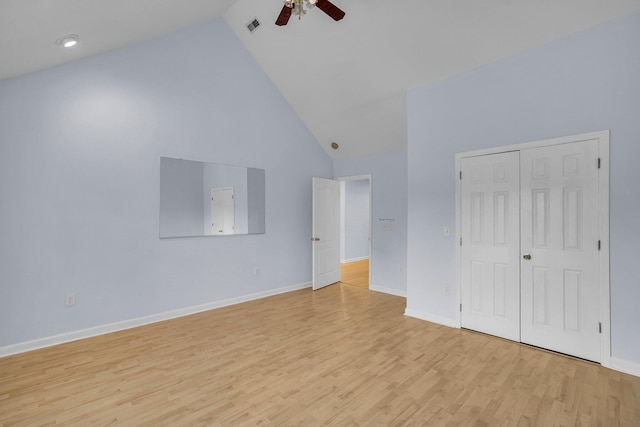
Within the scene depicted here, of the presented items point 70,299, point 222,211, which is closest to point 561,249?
point 222,211

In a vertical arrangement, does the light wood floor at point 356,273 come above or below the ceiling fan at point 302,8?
below

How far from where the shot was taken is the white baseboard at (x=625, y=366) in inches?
104

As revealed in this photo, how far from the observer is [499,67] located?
3.42 metres

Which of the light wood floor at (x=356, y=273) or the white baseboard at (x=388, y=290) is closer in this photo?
the white baseboard at (x=388, y=290)

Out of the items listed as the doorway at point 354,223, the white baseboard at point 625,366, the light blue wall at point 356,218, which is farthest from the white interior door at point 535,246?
A: the light blue wall at point 356,218

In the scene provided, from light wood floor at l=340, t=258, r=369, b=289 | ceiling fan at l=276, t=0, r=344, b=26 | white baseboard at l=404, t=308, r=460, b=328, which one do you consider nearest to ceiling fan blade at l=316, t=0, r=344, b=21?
ceiling fan at l=276, t=0, r=344, b=26

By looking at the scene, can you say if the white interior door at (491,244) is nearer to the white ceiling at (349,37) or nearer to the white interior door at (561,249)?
the white interior door at (561,249)

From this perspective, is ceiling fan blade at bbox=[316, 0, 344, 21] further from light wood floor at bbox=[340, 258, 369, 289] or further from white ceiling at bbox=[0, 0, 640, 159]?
light wood floor at bbox=[340, 258, 369, 289]

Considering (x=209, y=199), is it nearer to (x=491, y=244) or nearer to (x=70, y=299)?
(x=70, y=299)

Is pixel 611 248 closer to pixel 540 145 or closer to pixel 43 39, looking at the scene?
pixel 540 145

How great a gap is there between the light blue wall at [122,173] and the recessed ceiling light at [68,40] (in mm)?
650

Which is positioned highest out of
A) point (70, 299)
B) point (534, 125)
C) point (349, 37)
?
point (349, 37)

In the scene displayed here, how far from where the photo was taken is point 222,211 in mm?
A: 4676

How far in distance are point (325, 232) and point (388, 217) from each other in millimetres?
1211
